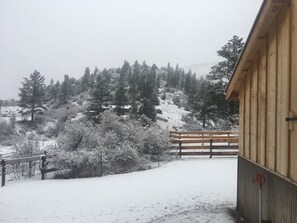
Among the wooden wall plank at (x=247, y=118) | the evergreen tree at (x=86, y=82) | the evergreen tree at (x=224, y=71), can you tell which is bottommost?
the wooden wall plank at (x=247, y=118)

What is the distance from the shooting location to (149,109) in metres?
43.5

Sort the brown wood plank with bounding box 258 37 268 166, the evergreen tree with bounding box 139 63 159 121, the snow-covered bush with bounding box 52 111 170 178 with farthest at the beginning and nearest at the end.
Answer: the evergreen tree with bounding box 139 63 159 121 < the snow-covered bush with bounding box 52 111 170 178 < the brown wood plank with bounding box 258 37 268 166

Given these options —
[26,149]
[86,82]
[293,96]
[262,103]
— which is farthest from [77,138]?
[86,82]

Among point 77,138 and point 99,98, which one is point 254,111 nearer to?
point 77,138

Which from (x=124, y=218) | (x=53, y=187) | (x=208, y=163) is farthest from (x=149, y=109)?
(x=124, y=218)

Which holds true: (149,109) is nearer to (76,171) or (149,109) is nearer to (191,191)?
(76,171)

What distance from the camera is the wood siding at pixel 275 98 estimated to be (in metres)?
4.78

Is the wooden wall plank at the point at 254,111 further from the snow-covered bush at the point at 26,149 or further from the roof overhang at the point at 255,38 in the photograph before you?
the snow-covered bush at the point at 26,149

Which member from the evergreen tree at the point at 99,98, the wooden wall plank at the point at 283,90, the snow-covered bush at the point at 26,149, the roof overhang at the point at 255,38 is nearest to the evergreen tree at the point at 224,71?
the evergreen tree at the point at 99,98

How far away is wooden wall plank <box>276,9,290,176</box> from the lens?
493cm

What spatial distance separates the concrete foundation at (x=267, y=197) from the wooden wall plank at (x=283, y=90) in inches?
12.1

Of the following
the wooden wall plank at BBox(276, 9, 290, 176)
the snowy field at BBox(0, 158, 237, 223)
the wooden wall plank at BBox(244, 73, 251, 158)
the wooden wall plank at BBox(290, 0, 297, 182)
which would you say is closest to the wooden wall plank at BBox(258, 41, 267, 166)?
the wooden wall plank at BBox(276, 9, 290, 176)

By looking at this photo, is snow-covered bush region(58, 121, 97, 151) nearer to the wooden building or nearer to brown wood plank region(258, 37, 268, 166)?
the wooden building

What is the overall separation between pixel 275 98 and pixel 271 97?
0.27 meters
